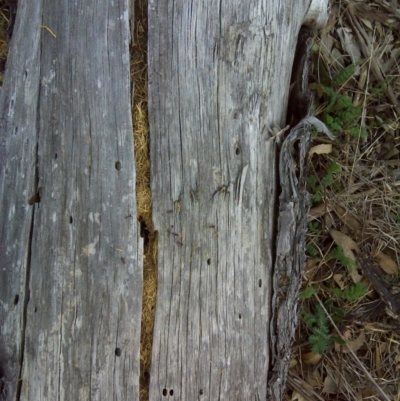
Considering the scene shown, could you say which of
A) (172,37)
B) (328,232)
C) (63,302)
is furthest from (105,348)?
(328,232)

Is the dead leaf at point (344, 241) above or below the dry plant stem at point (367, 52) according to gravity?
below

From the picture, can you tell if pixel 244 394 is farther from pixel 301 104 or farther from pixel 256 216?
pixel 301 104

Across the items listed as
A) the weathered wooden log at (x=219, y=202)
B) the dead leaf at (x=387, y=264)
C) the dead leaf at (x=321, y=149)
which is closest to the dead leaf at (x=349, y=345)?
the dead leaf at (x=387, y=264)

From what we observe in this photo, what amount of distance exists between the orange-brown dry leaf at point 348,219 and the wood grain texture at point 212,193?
1.10 m

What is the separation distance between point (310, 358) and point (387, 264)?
2.87ft

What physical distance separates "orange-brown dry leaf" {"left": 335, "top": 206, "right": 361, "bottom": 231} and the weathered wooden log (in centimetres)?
99

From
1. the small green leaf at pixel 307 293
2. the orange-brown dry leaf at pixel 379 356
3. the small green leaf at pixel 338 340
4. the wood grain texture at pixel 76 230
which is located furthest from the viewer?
the orange-brown dry leaf at pixel 379 356

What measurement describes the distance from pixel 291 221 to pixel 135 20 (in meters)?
1.32

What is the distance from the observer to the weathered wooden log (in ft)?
7.82

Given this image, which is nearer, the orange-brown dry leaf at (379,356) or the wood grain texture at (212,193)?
the wood grain texture at (212,193)

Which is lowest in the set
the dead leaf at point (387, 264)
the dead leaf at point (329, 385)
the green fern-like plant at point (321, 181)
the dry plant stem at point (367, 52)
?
the dead leaf at point (329, 385)

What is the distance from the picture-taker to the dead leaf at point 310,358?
3.37 meters

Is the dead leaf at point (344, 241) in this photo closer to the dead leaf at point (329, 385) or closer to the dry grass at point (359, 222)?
the dry grass at point (359, 222)

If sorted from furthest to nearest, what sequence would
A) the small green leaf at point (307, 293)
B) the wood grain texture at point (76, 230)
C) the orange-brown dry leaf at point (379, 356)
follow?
1. the orange-brown dry leaf at point (379, 356)
2. the small green leaf at point (307, 293)
3. the wood grain texture at point (76, 230)
